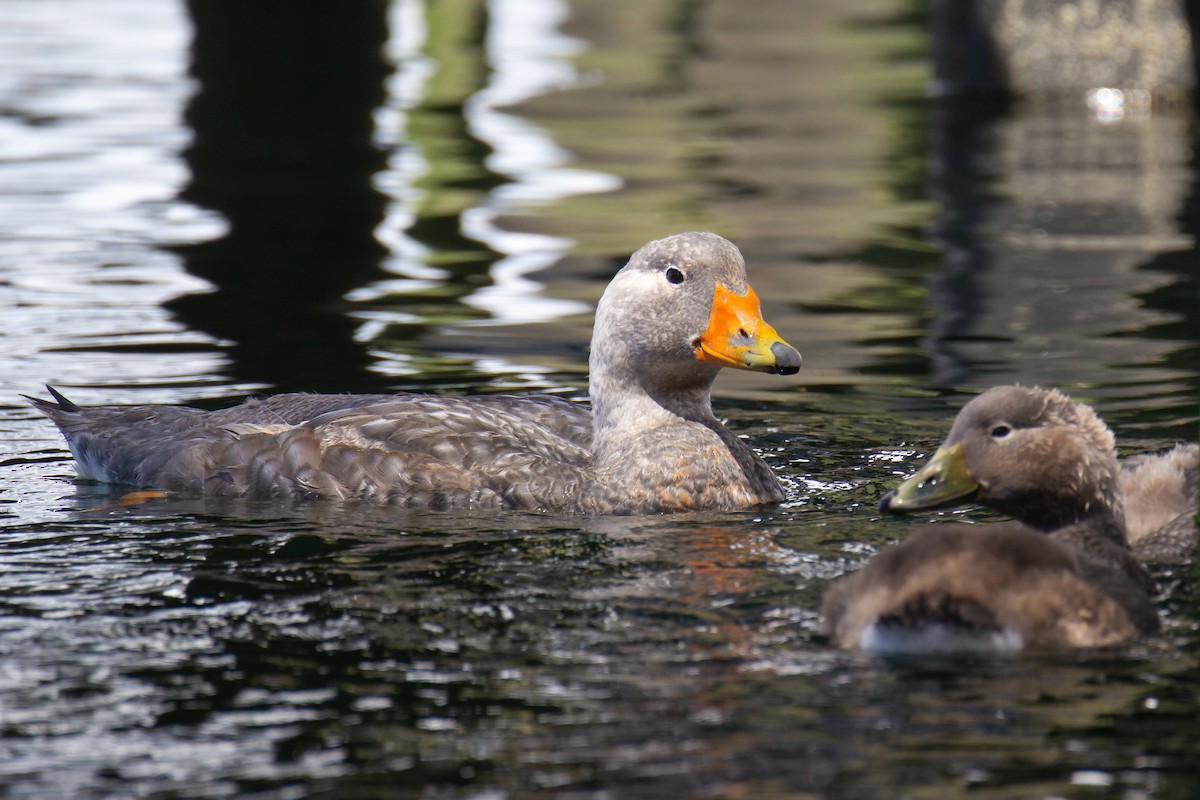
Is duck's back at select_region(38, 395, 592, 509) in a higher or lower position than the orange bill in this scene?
lower

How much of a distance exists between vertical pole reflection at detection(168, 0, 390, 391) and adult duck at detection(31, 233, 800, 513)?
1.95 m

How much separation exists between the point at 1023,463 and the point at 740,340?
5.29ft

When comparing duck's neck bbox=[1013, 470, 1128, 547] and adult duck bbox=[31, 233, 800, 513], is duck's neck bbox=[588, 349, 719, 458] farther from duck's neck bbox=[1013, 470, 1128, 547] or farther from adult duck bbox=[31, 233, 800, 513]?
duck's neck bbox=[1013, 470, 1128, 547]

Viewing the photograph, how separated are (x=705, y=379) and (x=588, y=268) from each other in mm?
5395

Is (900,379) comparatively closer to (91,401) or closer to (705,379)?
(705,379)

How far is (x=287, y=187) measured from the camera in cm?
1706

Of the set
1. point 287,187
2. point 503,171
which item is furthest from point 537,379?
point 503,171

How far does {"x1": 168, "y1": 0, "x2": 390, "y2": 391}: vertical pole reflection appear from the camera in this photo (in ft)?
36.8

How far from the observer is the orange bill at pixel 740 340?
775 centimetres

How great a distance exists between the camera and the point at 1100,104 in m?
21.1

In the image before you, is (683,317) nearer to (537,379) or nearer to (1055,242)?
(537,379)

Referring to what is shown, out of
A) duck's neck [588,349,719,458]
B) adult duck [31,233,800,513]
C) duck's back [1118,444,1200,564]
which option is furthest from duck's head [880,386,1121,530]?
duck's neck [588,349,719,458]

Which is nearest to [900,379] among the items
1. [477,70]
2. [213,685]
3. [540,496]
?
[540,496]

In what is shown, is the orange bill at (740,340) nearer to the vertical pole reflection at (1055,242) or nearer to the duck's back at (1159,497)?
the duck's back at (1159,497)
